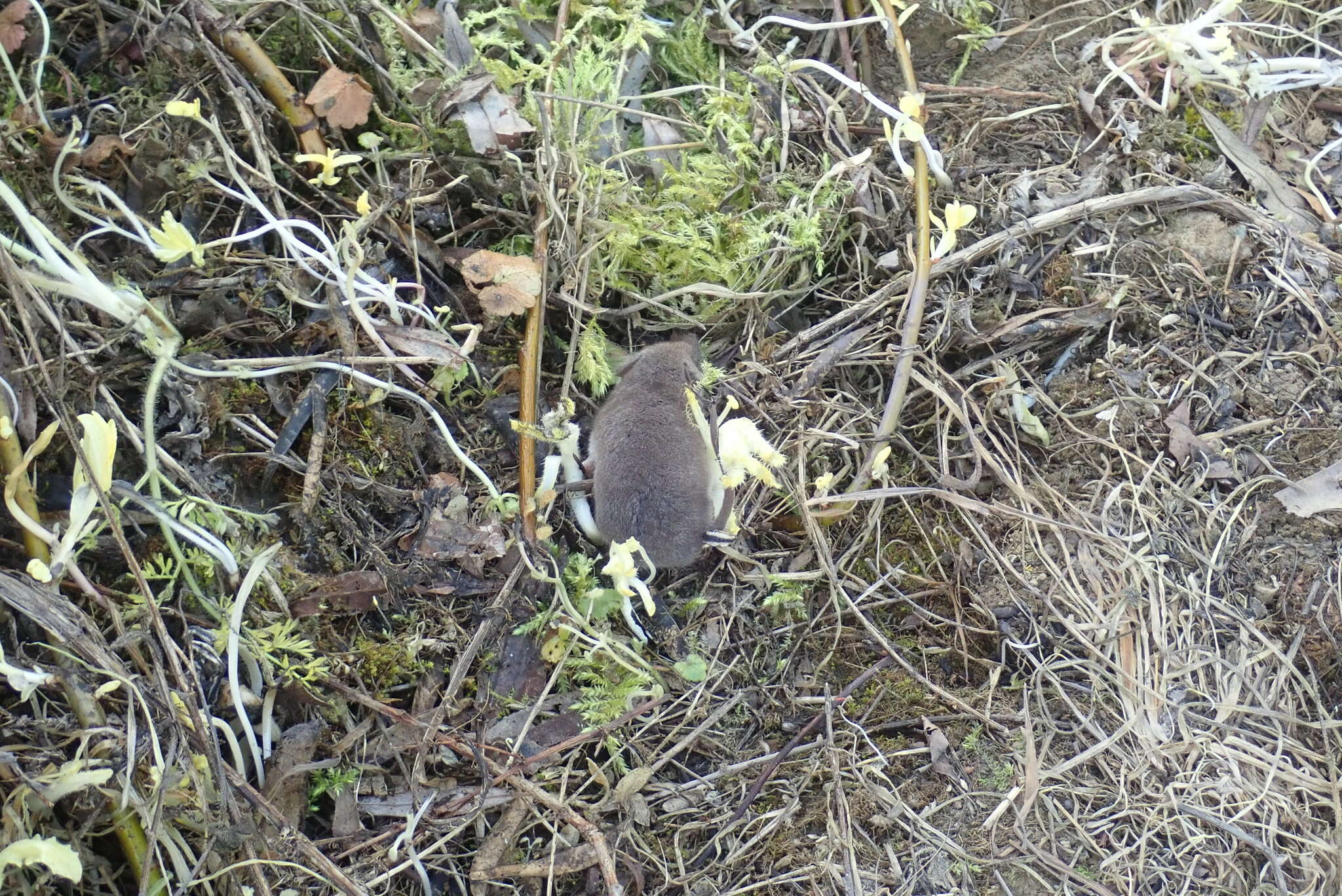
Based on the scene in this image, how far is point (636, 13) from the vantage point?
3.19m

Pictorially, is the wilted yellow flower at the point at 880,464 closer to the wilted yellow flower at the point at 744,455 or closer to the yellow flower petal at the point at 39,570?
the wilted yellow flower at the point at 744,455

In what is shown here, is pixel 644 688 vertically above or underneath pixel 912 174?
underneath

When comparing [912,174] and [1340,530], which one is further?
[912,174]

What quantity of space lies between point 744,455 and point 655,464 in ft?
1.23

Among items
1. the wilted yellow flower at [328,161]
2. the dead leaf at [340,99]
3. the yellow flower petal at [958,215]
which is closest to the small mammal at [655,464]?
the yellow flower petal at [958,215]

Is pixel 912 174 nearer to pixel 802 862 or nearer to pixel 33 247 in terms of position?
pixel 802 862

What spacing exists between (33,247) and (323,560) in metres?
1.18

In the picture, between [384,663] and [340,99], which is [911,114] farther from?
[384,663]

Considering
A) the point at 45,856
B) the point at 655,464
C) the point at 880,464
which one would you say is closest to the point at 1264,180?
the point at 880,464

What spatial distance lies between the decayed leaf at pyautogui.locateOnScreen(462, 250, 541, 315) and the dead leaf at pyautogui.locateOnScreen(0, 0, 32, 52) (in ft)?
4.62

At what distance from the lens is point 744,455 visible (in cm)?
251

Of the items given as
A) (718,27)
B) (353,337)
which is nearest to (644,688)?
(353,337)

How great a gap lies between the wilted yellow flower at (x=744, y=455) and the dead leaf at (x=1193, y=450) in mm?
1388

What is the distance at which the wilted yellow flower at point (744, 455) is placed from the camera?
98.3 inches
